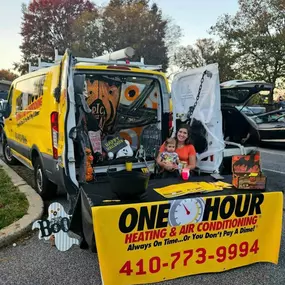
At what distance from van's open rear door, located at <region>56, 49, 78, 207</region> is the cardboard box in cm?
172

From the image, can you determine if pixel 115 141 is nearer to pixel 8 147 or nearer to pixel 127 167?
pixel 127 167

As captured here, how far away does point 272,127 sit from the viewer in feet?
34.3

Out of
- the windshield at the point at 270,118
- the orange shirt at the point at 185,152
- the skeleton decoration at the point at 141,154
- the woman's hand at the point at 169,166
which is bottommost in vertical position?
the woman's hand at the point at 169,166

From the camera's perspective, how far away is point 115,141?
5.36 metres

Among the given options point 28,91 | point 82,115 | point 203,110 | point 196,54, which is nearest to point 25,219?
point 82,115

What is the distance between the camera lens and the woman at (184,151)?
181 inches

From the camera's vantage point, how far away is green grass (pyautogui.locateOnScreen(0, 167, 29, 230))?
4.38 metres

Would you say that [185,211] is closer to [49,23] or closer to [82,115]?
[82,115]

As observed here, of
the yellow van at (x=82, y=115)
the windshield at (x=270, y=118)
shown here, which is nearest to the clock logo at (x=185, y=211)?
the yellow van at (x=82, y=115)

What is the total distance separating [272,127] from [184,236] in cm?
818

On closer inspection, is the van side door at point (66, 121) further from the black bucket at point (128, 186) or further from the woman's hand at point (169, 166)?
the woman's hand at point (169, 166)

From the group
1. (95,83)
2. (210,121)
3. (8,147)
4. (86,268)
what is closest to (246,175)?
(210,121)

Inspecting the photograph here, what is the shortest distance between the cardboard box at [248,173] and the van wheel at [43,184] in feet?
9.03

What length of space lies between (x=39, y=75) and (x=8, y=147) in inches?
131
